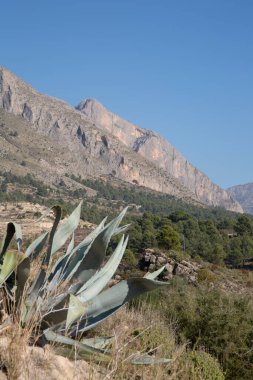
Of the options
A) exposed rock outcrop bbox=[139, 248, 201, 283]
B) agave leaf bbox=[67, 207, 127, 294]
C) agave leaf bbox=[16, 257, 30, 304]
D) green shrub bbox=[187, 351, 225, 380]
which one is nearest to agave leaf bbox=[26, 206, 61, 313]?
agave leaf bbox=[16, 257, 30, 304]

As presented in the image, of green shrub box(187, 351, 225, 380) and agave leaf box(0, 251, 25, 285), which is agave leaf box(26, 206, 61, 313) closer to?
agave leaf box(0, 251, 25, 285)

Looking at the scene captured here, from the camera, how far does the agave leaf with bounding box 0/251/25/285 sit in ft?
12.3

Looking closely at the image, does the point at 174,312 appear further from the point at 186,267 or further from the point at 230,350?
the point at 186,267

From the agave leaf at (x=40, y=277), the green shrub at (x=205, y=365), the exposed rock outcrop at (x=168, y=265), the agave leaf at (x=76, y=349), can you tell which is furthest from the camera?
the exposed rock outcrop at (x=168, y=265)

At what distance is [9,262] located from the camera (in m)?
3.77

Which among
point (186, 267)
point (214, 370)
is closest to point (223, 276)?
point (186, 267)

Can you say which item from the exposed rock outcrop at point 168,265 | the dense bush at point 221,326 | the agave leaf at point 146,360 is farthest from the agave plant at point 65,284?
the exposed rock outcrop at point 168,265

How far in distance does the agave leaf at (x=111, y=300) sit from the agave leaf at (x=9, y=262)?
0.59m

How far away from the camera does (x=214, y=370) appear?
5570 millimetres

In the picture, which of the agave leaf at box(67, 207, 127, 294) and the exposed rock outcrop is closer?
the agave leaf at box(67, 207, 127, 294)

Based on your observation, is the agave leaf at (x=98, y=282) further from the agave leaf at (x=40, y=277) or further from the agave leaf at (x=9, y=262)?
the agave leaf at (x=9, y=262)

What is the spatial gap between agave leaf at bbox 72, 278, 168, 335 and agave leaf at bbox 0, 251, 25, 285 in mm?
591

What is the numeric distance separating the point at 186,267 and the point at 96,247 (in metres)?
25.6

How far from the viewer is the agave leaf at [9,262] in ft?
12.3
